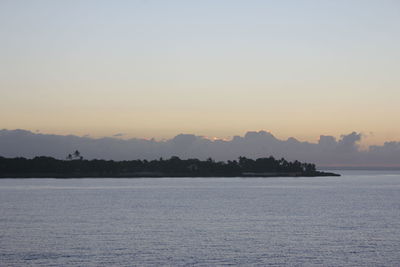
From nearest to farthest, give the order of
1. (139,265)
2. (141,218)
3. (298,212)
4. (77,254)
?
1. (139,265)
2. (77,254)
3. (141,218)
4. (298,212)

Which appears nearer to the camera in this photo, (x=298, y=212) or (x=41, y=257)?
(x=41, y=257)

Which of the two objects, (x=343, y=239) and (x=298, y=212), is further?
(x=298, y=212)

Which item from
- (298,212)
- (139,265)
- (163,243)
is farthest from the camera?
(298,212)

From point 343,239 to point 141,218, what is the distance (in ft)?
101

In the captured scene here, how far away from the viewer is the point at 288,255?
162 ft

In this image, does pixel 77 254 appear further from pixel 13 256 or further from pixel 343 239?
pixel 343 239

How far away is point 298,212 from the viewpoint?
91.1 meters

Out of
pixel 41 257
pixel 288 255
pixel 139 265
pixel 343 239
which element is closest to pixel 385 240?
pixel 343 239

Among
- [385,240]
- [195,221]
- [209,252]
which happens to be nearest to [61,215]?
[195,221]

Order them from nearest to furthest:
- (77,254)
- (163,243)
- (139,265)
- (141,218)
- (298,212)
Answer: (139,265)
(77,254)
(163,243)
(141,218)
(298,212)

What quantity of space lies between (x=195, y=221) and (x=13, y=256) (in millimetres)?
31648

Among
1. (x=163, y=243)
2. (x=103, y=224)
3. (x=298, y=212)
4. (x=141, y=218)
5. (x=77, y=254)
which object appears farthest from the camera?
(x=298, y=212)

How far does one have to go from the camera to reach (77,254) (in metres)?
49.2

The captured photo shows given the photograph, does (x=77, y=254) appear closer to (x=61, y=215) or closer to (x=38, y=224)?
(x=38, y=224)
